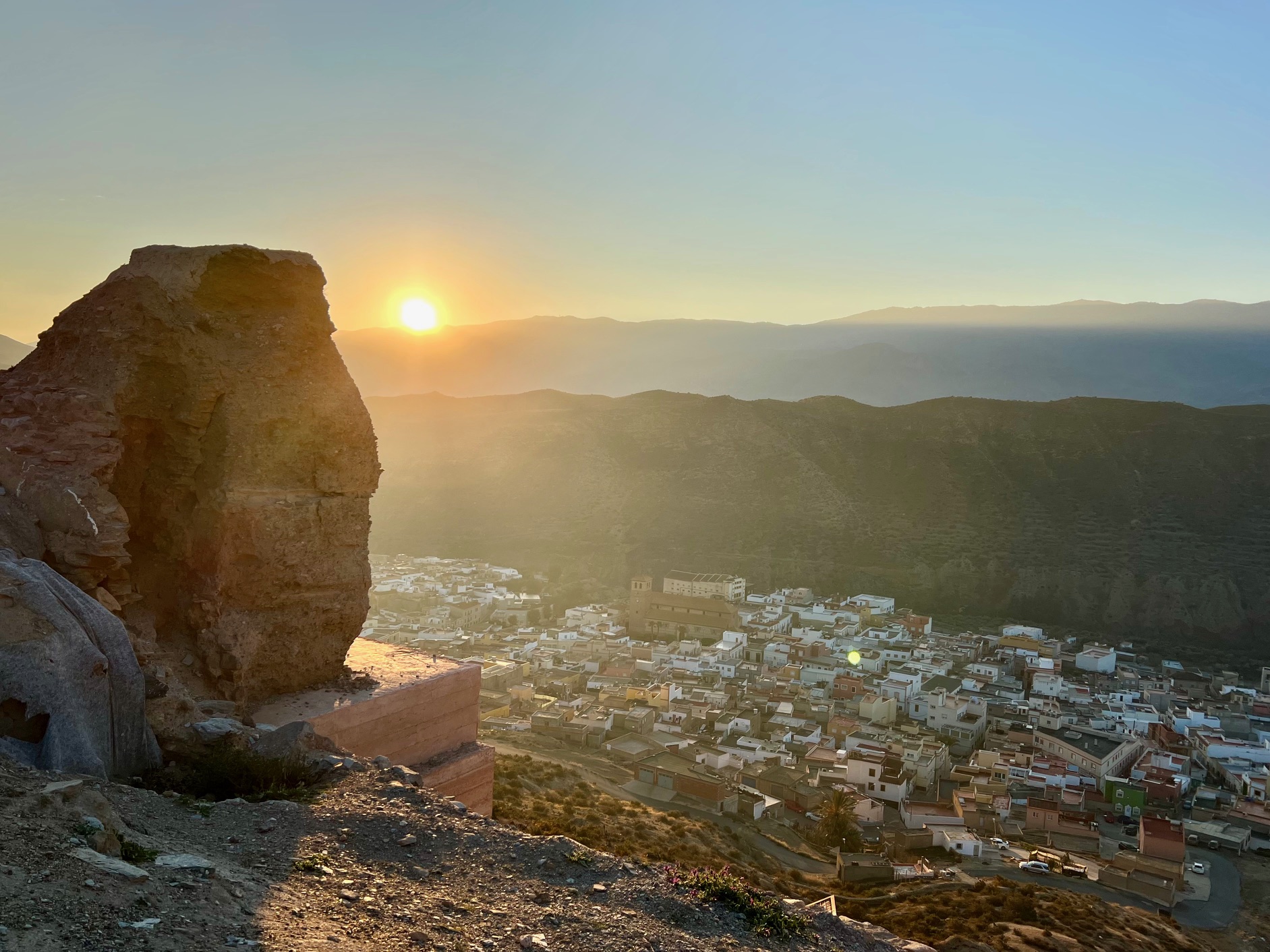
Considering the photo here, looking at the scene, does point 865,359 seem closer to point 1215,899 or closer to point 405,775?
point 1215,899

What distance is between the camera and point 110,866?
3.68 metres

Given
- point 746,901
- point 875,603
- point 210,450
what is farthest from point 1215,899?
point 875,603

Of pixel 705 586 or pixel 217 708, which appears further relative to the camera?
pixel 705 586

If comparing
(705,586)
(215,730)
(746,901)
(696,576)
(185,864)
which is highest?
(185,864)

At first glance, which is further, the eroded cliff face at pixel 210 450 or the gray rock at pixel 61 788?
the eroded cliff face at pixel 210 450

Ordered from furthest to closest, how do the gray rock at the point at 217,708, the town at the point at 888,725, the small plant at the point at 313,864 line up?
1. the town at the point at 888,725
2. the gray rock at the point at 217,708
3. the small plant at the point at 313,864

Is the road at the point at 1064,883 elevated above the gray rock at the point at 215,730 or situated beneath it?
situated beneath

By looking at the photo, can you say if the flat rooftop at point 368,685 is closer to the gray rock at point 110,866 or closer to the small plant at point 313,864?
the small plant at point 313,864

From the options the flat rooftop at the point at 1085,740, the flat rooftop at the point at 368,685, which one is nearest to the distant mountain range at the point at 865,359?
the flat rooftop at the point at 1085,740

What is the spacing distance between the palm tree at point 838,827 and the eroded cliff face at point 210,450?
540 inches

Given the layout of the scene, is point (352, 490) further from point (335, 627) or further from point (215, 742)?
point (215, 742)

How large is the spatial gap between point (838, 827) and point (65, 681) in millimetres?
17135

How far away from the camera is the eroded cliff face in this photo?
720cm

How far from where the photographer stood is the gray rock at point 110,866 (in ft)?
12.0
